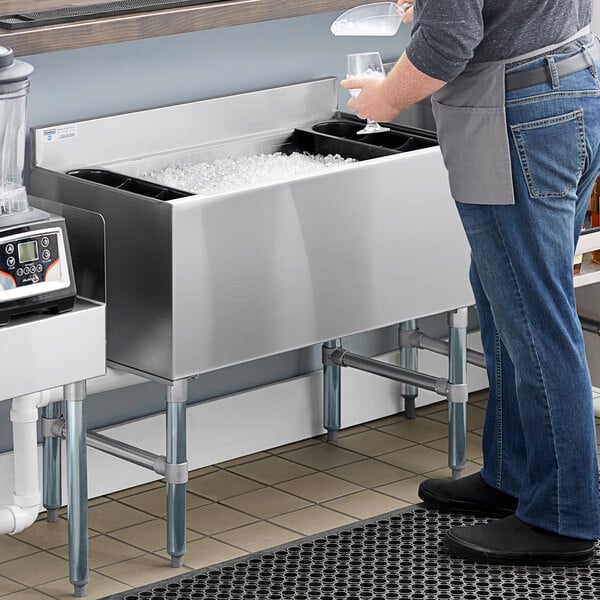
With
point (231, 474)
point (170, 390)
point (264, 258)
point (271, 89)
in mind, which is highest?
point (271, 89)

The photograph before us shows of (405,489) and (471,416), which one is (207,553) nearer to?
(405,489)

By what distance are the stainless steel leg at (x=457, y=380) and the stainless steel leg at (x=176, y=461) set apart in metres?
0.90

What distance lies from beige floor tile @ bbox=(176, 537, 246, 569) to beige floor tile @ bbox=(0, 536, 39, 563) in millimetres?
395

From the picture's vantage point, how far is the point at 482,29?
3.13 metres

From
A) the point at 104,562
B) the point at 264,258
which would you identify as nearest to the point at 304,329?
the point at 264,258

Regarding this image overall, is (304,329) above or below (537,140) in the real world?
below

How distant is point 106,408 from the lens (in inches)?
161

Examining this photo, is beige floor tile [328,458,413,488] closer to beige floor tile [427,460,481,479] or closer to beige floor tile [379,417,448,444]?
beige floor tile [427,460,481,479]

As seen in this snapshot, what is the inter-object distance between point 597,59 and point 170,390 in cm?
126

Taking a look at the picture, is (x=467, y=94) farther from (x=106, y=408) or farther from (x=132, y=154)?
(x=106, y=408)

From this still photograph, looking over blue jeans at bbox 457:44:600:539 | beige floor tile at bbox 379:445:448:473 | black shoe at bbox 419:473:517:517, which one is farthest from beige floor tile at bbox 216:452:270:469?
blue jeans at bbox 457:44:600:539

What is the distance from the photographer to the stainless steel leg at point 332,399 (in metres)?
4.48

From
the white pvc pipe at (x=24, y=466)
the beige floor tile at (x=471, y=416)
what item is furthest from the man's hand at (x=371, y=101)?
the beige floor tile at (x=471, y=416)

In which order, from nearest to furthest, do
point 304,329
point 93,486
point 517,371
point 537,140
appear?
1. point 537,140
2. point 517,371
3. point 304,329
4. point 93,486
